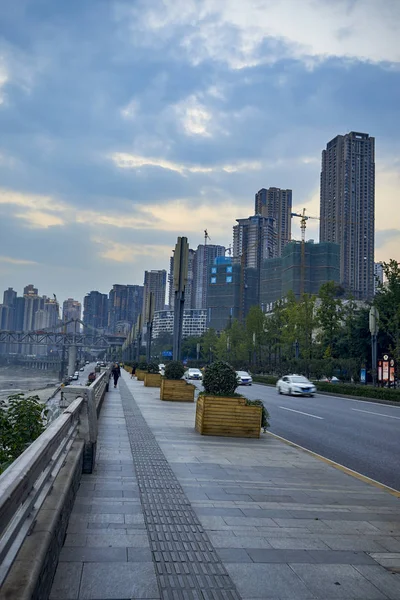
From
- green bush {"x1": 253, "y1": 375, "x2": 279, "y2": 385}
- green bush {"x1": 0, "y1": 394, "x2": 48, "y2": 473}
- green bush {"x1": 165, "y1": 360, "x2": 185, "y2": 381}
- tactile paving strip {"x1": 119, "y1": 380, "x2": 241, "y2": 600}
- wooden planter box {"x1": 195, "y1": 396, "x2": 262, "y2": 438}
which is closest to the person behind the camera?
tactile paving strip {"x1": 119, "y1": 380, "x2": 241, "y2": 600}

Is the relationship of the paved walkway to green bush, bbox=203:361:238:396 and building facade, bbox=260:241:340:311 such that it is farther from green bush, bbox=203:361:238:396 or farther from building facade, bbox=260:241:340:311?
building facade, bbox=260:241:340:311

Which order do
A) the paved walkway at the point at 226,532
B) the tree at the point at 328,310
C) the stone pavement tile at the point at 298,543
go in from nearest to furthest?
the paved walkway at the point at 226,532, the stone pavement tile at the point at 298,543, the tree at the point at 328,310

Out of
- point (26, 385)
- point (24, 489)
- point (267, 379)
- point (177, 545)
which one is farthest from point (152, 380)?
point (26, 385)

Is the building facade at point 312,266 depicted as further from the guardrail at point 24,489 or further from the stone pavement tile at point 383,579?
the guardrail at point 24,489

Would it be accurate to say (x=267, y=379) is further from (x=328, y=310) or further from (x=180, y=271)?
(x=180, y=271)

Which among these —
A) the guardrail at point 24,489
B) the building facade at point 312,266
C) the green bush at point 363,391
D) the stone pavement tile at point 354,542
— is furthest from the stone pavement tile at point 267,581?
the building facade at point 312,266

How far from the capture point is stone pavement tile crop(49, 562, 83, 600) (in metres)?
3.62

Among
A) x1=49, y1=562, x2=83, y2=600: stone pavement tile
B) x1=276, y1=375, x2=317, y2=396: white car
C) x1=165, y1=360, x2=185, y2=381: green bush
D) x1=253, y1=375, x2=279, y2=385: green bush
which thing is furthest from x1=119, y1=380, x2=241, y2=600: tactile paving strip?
x1=253, y1=375, x2=279, y2=385: green bush

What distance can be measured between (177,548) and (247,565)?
651 millimetres

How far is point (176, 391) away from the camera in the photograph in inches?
886

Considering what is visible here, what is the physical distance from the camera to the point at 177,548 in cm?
461

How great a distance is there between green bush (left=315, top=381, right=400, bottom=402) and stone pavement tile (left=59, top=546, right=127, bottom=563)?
26696 mm

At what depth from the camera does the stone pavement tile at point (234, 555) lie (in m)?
4.44

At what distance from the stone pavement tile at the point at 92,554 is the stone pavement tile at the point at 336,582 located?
146 cm
